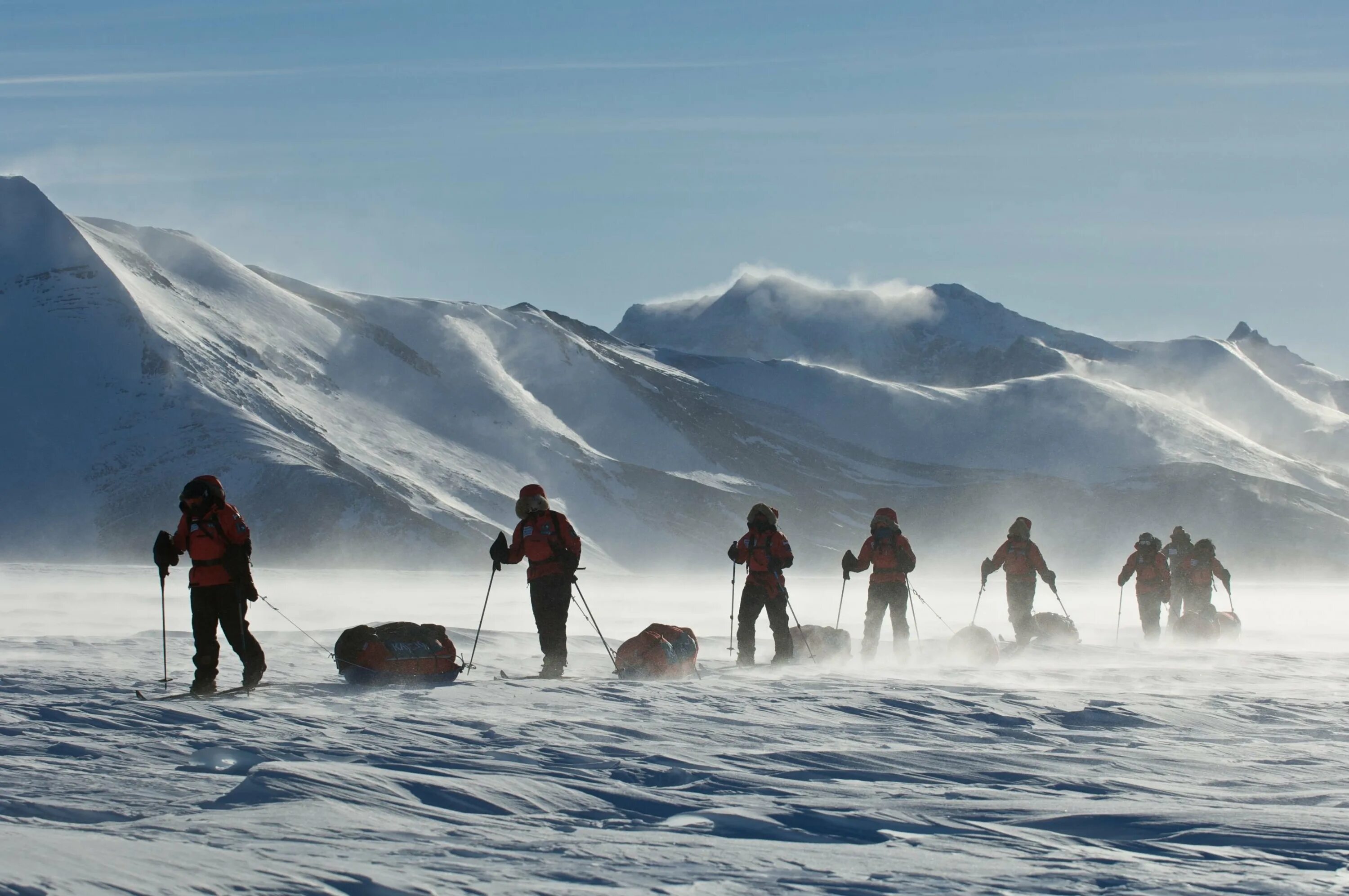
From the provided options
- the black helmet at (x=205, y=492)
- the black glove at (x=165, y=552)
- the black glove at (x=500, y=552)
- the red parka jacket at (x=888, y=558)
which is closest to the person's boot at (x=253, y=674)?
the black glove at (x=165, y=552)

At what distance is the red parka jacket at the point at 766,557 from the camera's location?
14375 millimetres

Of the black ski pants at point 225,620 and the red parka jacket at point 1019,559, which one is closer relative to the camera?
the black ski pants at point 225,620

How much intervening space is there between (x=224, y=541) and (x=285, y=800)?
15.8 ft

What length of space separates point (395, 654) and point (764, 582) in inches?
179

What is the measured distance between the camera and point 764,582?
14.4 metres

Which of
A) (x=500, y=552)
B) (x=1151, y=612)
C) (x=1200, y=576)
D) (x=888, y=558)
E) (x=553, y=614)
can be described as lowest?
(x=553, y=614)

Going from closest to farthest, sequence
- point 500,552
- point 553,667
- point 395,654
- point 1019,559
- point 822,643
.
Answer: point 395,654, point 553,667, point 500,552, point 822,643, point 1019,559

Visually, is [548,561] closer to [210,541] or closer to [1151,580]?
[210,541]

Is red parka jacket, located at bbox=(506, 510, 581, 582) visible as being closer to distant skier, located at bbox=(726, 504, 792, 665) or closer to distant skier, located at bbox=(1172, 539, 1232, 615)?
distant skier, located at bbox=(726, 504, 792, 665)

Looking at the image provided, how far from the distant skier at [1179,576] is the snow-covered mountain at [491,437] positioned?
48.3 meters

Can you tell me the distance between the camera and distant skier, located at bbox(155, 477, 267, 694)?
10531mm

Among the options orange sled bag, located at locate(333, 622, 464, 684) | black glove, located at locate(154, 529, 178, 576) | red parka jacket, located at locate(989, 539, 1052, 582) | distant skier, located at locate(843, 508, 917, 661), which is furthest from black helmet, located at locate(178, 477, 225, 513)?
red parka jacket, located at locate(989, 539, 1052, 582)

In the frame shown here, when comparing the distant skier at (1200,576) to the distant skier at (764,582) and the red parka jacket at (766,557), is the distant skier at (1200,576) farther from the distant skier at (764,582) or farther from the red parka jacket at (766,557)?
the red parka jacket at (766,557)

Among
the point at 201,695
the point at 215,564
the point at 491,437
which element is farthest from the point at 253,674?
the point at 491,437
